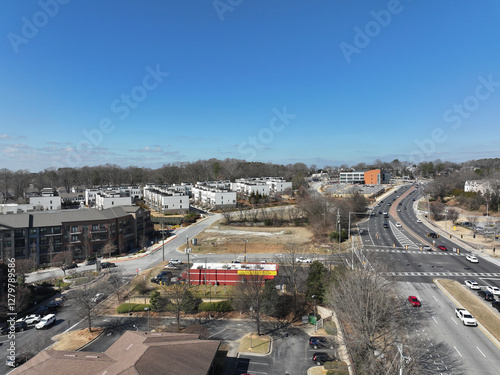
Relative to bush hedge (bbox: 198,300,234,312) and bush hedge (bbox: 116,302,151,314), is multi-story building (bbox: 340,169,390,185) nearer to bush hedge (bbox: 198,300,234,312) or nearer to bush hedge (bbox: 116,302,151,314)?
bush hedge (bbox: 198,300,234,312)

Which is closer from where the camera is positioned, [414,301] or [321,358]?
[321,358]

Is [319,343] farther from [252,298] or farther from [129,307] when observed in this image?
[129,307]

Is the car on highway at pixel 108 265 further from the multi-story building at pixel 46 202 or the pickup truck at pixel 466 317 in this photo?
the multi-story building at pixel 46 202

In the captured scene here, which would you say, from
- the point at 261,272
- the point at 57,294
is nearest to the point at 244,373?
the point at 261,272

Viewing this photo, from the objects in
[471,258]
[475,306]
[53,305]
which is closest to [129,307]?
[53,305]

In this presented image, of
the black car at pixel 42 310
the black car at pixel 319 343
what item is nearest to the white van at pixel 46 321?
the black car at pixel 42 310

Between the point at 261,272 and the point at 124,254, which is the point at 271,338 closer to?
the point at 261,272
